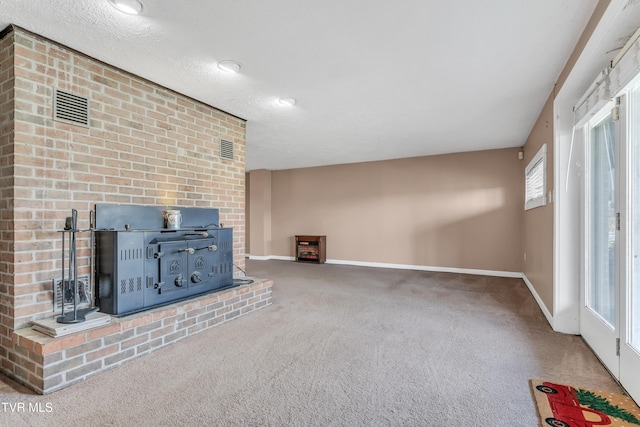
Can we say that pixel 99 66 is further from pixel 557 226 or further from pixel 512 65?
pixel 557 226

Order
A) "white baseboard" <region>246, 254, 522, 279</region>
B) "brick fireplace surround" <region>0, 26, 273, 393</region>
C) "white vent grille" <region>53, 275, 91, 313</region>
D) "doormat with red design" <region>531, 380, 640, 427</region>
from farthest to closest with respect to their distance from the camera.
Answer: "white baseboard" <region>246, 254, 522, 279</region> < "white vent grille" <region>53, 275, 91, 313</region> < "brick fireplace surround" <region>0, 26, 273, 393</region> < "doormat with red design" <region>531, 380, 640, 427</region>

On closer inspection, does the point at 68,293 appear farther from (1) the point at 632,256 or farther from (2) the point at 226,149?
(1) the point at 632,256

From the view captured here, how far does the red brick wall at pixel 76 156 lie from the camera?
2057 mm

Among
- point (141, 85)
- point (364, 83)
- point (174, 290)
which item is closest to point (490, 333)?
point (364, 83)

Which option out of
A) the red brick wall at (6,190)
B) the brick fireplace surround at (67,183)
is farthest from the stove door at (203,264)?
the red brick wall at (6,190)

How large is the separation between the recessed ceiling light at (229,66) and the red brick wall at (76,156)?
0.75m

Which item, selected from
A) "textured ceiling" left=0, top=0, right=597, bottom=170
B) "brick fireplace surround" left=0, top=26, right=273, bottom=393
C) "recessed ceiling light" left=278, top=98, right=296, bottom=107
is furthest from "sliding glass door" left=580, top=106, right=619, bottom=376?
"brick fireplace surround" left=0, top=26, right=273, bottom=393

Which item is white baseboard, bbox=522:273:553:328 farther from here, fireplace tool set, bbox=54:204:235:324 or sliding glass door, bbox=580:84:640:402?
fireplace tool set, bbox=54:204:235:324

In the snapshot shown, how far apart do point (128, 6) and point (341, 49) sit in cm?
136

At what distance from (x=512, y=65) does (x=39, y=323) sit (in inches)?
153

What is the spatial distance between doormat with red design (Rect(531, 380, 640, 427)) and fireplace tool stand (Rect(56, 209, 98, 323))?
9.08 feet

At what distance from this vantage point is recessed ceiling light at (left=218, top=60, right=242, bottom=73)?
8.30 feet

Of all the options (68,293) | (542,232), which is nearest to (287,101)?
(68,293)

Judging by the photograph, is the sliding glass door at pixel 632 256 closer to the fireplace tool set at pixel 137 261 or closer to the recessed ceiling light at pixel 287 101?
the recessed ceiling light at pixel 287 101
